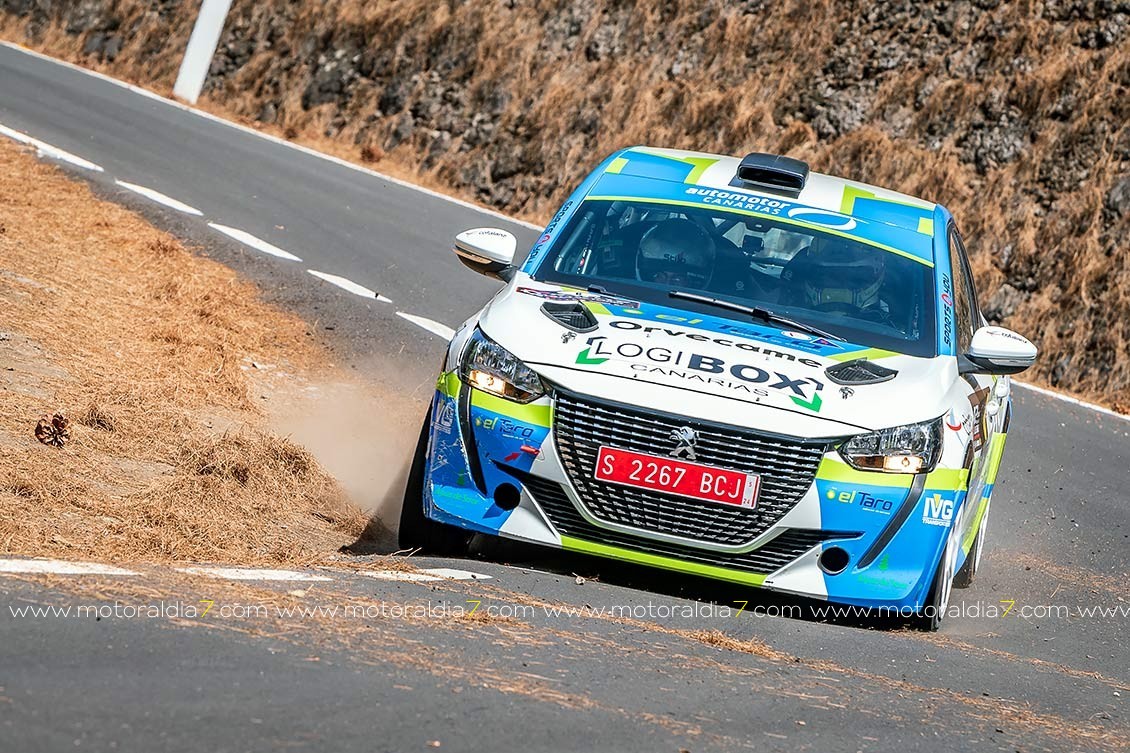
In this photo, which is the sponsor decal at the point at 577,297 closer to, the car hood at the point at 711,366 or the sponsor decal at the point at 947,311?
the car hood at the point at 711,366

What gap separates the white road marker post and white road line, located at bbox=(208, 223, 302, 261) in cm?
1043

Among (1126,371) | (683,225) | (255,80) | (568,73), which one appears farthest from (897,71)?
(683,225)

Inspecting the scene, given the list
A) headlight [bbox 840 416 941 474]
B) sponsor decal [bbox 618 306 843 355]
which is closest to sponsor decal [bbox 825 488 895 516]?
headlight [bbox 840 416 941 474]

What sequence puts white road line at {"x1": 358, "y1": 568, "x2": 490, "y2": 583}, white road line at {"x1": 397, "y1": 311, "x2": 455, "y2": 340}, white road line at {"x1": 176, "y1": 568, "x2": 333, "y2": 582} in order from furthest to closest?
white road line at {"x1": 397, "y1": 311, "x2": 455, "y2": 340}
white road line at {"x1": 358, "y1": 568, "x2": 490, "y2": 583}
white road line at {"x1": 176, "y1": 568, "x2": 333, "y2": 582}

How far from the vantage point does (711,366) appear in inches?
236

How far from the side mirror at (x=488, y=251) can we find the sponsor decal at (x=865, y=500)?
1960mm

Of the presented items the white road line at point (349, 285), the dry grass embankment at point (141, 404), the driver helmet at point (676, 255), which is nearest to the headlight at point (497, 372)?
the dry grass embankment at point (141, 404)

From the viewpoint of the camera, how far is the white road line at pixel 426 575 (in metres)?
5.75

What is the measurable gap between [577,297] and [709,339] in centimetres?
67

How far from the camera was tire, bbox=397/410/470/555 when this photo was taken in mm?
6277

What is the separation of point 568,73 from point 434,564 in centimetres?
1793

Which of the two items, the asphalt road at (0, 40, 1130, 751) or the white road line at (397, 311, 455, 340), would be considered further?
the white road line at (397, 311, 455, 340)

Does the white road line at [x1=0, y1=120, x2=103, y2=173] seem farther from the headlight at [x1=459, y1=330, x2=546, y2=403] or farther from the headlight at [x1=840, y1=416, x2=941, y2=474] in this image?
the headlight at [x1=840, y1=416, x2=941, y2=474]

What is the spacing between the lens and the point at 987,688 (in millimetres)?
5656
